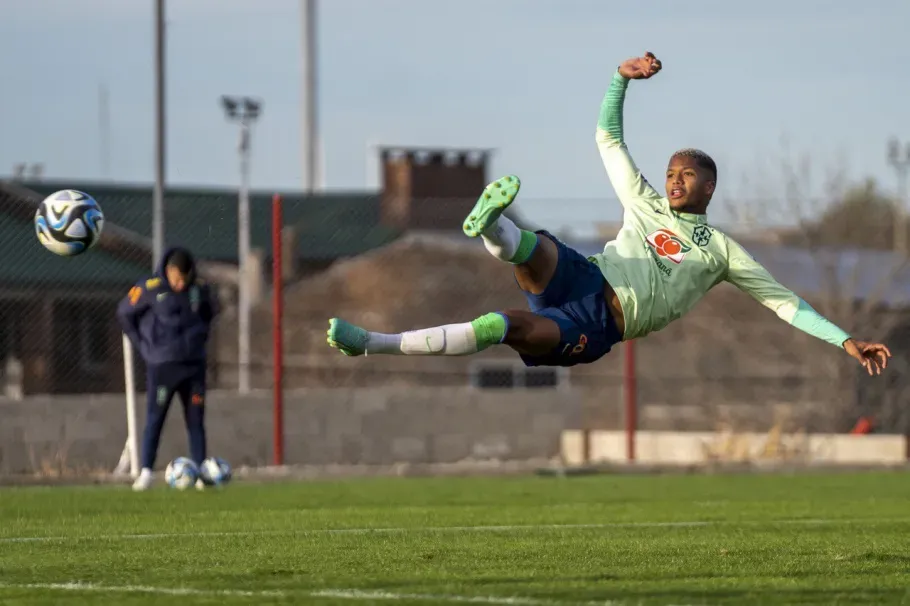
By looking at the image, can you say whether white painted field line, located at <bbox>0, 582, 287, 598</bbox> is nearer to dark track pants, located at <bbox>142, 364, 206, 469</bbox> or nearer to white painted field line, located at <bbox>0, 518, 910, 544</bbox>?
white painted field line, located at <bbox>0, 518, 910, 544</bbox>

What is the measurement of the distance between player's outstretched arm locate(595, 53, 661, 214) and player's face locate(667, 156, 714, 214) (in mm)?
144

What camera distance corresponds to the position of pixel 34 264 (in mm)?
18766

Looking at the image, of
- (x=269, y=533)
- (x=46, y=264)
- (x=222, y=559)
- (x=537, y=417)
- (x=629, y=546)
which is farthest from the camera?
(x=537, y=417)

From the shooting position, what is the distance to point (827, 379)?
1190 inches

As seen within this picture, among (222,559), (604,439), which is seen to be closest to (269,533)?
(222,559)

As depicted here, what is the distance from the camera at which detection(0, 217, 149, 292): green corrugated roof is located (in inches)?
714

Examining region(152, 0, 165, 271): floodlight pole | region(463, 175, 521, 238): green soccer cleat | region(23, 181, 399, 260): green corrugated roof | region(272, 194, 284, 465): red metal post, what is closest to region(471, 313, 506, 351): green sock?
region(463, 175, 521, 238): green soccer cleat

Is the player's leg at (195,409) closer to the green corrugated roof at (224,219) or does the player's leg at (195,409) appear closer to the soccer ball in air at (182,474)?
the soccer ball in air at (182,474)

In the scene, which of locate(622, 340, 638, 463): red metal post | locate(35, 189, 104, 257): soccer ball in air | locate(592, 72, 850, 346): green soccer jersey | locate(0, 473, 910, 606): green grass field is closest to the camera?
locate(0, 473, 910, 606): green grass field

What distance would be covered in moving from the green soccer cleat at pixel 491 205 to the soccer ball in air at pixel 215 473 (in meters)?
6.85

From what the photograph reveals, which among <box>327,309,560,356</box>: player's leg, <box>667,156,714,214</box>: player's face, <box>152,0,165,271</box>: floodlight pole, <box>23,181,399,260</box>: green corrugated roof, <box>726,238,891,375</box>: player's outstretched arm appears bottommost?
<box>327,309,560,356</box>: player's leg

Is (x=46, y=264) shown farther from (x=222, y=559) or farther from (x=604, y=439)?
(x=222, y=559)

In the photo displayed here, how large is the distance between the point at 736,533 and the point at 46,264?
11.3 m

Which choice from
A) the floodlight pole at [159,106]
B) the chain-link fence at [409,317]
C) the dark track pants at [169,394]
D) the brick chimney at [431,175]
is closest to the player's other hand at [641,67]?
the dark track pants at [169,394]
